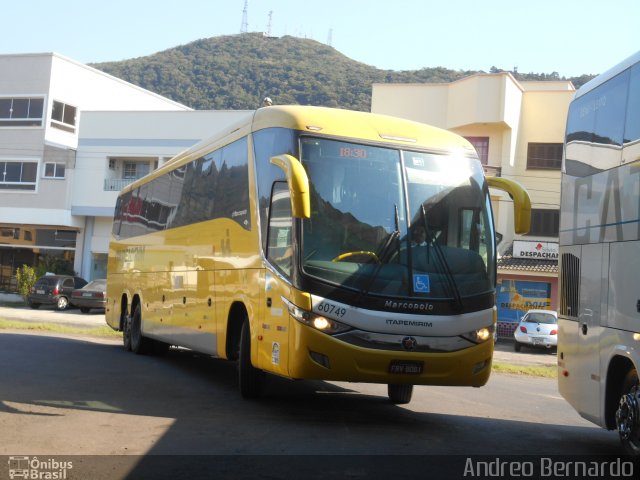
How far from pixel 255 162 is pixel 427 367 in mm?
3666

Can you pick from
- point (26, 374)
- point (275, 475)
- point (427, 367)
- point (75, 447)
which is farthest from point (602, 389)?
point (26, 374)

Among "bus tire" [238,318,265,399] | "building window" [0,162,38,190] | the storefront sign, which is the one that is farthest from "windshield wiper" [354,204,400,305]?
"building window" [0,162,38,190]

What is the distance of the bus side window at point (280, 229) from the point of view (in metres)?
9.67

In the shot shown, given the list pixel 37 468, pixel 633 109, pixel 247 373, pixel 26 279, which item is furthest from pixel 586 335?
pixel 26 279

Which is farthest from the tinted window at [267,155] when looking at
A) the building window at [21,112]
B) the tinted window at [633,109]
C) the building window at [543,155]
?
the building window at [21,112]

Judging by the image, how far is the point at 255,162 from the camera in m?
11.2

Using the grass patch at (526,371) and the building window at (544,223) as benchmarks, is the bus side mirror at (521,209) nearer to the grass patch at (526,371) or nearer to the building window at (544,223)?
the grass patch at (526,371)

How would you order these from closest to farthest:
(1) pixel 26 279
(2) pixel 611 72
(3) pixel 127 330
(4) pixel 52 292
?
(2) pixel 611 72 → (3) pixel 127 330 → (4) pixel 52 292 → (1) pixel 26 279

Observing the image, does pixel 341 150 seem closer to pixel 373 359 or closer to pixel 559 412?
pixel 373 359

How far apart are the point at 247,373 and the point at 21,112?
40130mm

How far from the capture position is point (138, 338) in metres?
18.5

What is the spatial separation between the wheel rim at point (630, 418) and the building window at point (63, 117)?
43.5 meters

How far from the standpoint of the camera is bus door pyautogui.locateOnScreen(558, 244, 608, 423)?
8.53 m

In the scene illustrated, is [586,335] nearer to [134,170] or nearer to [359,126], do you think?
[359,126]
